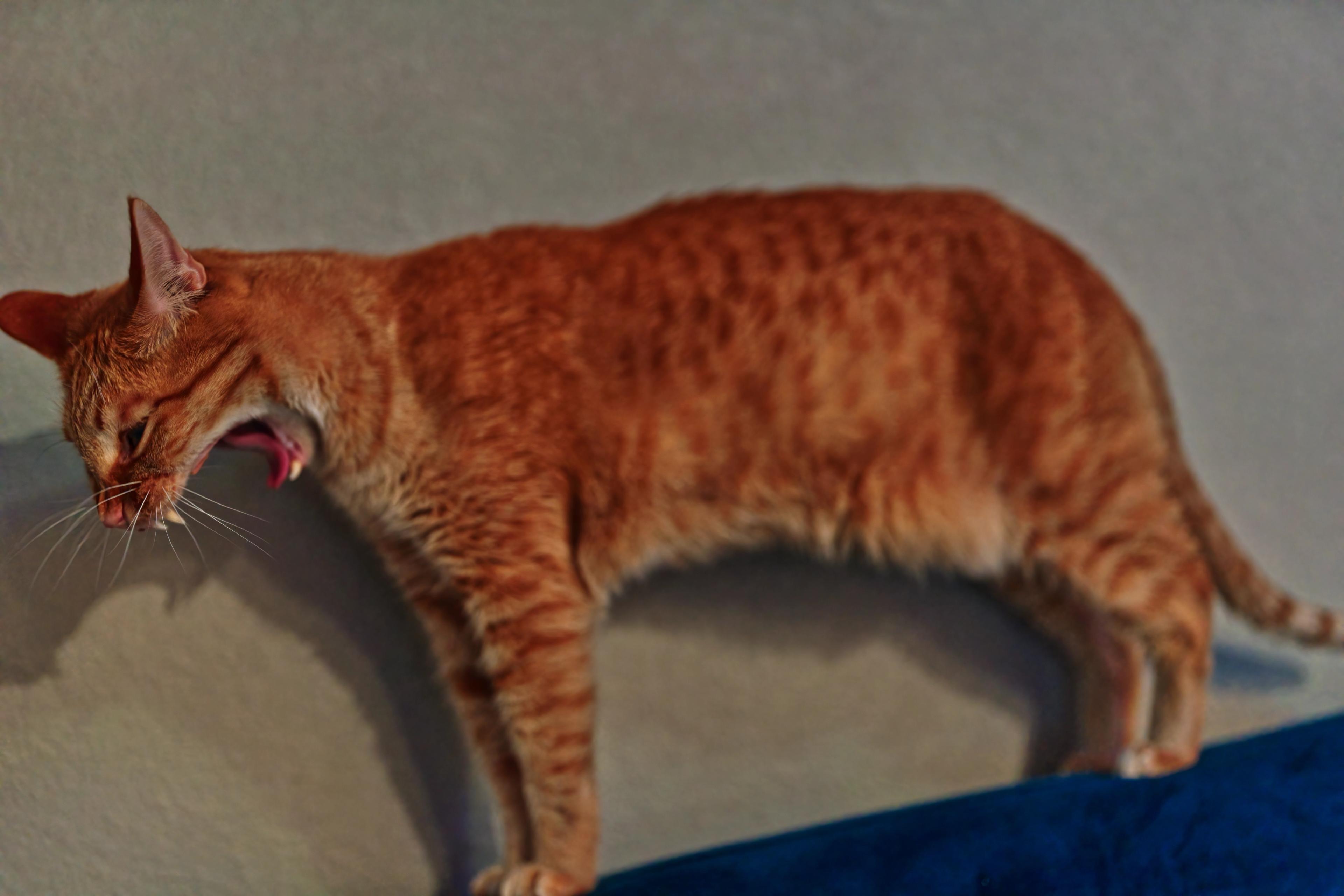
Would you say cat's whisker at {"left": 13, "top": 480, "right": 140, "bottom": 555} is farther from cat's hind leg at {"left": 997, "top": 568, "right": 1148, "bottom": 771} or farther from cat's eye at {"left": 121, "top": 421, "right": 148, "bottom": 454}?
cat's hind leg at {"left": 997, "top": 568, "right": 1148, "bottom": 771}

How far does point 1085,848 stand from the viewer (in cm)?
137

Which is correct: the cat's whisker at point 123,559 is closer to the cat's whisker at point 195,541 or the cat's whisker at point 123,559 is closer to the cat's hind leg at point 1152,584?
the cat's whisker at point 195,541

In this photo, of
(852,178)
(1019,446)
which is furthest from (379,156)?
(1019,446)

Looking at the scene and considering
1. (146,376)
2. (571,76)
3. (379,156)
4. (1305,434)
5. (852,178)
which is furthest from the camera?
(1305,434)

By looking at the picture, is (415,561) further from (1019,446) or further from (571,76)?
(1019,446)

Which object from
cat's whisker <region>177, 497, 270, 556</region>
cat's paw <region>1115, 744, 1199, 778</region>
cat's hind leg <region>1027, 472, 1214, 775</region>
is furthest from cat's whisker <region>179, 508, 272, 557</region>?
cat's paw <region>1115, 744, 1199, 778</region>

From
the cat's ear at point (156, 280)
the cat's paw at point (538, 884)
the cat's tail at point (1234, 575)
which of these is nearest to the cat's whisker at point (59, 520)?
the cat's ear at point (156, 280)

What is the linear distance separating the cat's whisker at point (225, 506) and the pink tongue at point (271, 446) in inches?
3.4

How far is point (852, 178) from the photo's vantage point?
1.78 metres

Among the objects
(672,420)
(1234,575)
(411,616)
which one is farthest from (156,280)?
(1234,575)

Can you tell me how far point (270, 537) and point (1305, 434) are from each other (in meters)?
2.03

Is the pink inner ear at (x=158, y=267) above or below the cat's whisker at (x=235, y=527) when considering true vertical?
above

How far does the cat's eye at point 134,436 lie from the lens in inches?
48.4

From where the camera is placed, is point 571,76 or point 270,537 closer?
point 270,537
